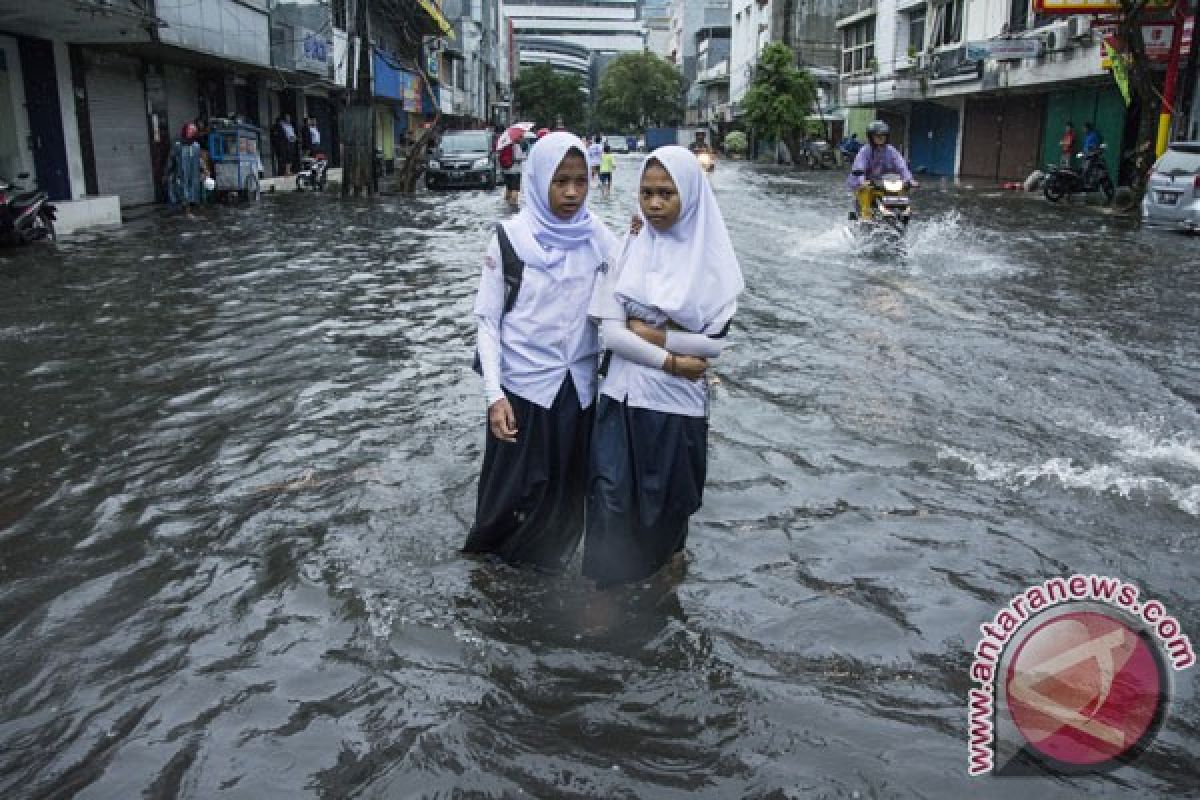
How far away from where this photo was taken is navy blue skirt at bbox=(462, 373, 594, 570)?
343cm

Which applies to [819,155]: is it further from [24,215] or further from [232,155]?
[24,215]

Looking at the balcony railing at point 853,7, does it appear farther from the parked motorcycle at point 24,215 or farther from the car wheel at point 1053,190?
the parked motorcycle at point 24,215

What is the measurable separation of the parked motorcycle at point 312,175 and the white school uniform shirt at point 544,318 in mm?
25021

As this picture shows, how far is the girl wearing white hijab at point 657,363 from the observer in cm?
306

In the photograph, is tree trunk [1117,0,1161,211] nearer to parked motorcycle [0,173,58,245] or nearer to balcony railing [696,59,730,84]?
parked motorcycle [0,173,58,245]

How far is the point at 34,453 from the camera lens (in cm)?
505

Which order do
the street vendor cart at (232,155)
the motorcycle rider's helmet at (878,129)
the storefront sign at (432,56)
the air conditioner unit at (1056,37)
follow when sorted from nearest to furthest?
the motorcycle rider's helmet at (878,129) < the street vendor cart at (232,155) < the air conditioner unit at (1056,37) < the storefront sign at (432,56)

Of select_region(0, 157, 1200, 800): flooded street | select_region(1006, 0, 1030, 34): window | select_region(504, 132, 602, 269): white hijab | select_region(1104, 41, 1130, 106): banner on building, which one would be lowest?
select_region(0, 157, 1200, 800): flooded street

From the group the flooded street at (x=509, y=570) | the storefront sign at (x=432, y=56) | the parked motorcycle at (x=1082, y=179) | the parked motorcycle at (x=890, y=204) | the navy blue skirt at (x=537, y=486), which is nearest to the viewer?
the flooded street at (x=509, y=570)

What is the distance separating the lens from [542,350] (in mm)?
3377

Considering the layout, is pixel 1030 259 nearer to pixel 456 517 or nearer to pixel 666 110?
pixel 456 517

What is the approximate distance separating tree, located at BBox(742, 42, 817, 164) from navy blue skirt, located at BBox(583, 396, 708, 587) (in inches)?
1852

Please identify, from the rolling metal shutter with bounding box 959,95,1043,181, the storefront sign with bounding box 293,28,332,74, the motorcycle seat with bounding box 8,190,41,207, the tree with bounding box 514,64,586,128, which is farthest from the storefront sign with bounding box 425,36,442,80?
the tree with bounding box 514,64,586,128

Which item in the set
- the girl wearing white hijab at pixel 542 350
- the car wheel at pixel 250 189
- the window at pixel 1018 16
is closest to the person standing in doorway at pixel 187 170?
the car wheel at pixel 250 189
